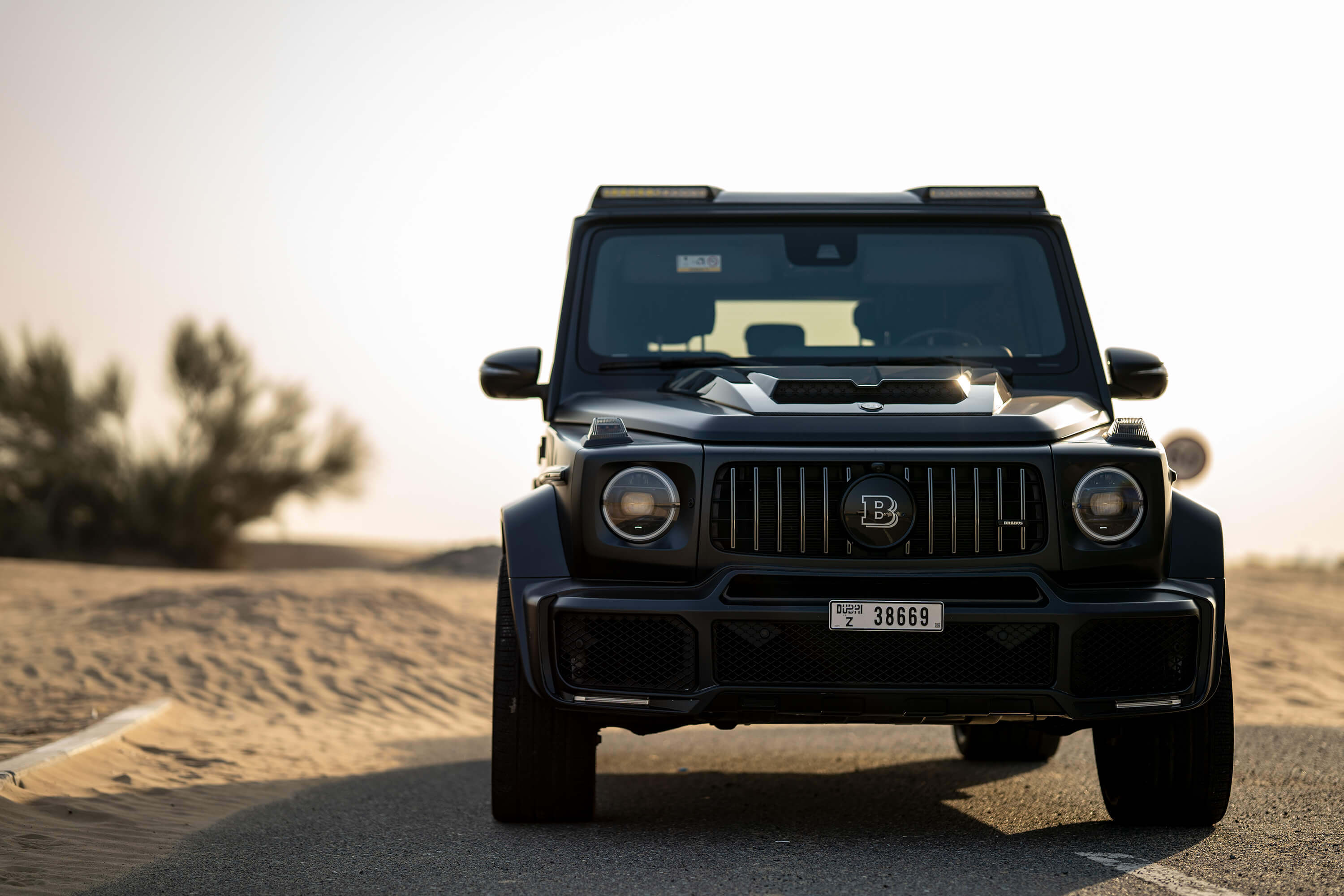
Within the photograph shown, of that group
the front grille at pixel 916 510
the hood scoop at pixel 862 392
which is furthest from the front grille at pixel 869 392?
the front grille at pixel 916 510

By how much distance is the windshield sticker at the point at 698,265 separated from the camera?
19.2 ft

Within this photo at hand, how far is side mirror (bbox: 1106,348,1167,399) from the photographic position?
216 inches

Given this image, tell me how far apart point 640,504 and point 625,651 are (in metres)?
0.49

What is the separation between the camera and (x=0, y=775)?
19.0 feet

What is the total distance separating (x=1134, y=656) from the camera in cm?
429

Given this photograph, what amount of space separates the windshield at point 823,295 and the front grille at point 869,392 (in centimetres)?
75

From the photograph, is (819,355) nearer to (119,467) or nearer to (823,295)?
(823,295)

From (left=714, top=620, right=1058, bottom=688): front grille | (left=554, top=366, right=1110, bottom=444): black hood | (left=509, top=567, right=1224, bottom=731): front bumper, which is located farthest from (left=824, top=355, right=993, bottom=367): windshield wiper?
(left=714, top=620, right=1058, bottom=688): front grille

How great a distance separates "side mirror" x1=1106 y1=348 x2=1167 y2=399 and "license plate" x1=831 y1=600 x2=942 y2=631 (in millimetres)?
1750

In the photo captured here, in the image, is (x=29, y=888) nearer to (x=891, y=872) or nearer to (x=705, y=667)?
(x=705, y=667)

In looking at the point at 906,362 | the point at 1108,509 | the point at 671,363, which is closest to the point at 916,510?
the point at 1108,509

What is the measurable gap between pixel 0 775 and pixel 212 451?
73.4 ft

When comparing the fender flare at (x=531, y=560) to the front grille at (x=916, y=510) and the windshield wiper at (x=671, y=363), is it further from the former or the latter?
the windshield wiper at (x=671, y=363)

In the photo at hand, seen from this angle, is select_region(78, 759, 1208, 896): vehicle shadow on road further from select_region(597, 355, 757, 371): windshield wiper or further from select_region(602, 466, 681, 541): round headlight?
select_region(597, 355, 757, 371): windshield wiper
